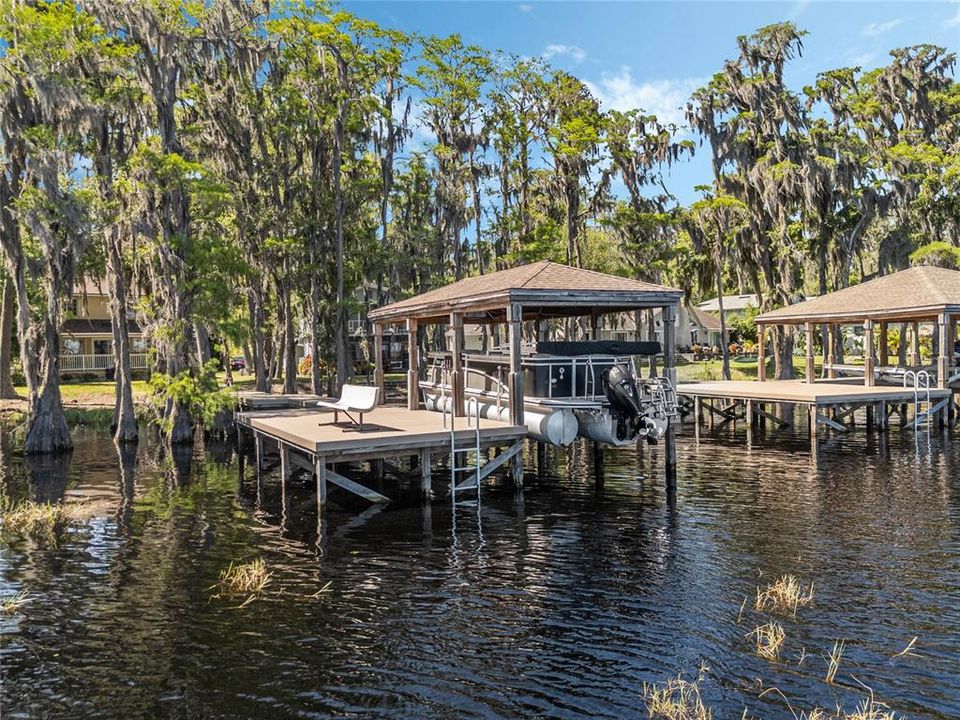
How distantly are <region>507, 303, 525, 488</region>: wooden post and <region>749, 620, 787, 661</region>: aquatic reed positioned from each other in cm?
772

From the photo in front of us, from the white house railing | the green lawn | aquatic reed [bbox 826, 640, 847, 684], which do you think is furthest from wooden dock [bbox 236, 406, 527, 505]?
the white house railing

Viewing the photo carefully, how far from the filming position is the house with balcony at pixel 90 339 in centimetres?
4303

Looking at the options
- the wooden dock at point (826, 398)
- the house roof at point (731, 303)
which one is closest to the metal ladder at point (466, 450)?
the wooden dock at point (826, 398)

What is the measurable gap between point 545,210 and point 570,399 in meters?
28.4

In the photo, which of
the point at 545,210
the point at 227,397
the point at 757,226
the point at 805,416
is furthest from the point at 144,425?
the point at 757,226

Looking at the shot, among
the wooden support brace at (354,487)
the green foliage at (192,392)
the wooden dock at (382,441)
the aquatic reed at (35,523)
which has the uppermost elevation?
the green foliage at (192,392)

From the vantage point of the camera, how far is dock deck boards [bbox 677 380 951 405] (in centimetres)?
2333

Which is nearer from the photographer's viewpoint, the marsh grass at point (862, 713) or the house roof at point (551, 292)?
the marsh grass at point (862, 713)

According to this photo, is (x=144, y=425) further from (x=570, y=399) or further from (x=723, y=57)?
(x=723, y=57)

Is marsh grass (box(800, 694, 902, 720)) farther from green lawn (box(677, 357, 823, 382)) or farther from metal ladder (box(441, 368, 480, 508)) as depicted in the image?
green lawn (box(677, 357, 823, 382))

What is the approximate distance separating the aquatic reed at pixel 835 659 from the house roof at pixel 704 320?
5061 cm

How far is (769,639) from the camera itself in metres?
7.59

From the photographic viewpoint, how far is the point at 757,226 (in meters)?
36.3

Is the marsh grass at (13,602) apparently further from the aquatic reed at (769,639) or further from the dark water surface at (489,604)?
the aquatic reed at (769,639)
